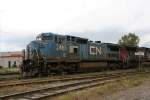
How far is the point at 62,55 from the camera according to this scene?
24875mm

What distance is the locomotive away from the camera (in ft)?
76.1

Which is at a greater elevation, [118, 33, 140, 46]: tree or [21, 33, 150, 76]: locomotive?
[118, 33, 140, 46]: tree

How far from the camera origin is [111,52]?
3341 cm

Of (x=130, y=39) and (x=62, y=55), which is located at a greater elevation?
(x=130, y=39)

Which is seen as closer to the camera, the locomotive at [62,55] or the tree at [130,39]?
the locomotive at [62,55]

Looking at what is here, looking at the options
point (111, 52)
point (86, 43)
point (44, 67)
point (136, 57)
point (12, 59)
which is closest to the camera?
point (44, 67)

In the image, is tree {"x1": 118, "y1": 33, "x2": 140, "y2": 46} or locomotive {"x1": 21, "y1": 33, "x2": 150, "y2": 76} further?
tree {"x1": 118, "y1": 33, "x2": 140, "y2": 46}

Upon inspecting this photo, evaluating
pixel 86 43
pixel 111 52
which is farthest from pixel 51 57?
pixel 111 52

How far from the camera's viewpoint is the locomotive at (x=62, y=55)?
23.2 meters

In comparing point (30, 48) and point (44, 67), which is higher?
point (30, 48)

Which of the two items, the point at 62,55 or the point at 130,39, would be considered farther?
the point at 130,39

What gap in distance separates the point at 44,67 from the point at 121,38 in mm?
64742

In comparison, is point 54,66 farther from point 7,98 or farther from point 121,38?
point 121,38

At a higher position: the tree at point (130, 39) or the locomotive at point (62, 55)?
the tree at point (130, 39)
